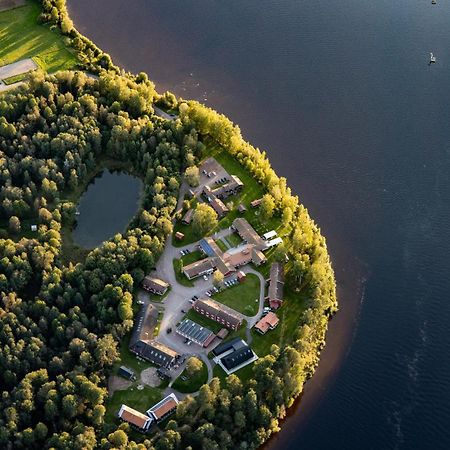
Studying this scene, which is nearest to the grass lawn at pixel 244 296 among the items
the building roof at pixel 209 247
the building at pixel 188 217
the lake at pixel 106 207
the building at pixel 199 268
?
the building at pixel 199 268

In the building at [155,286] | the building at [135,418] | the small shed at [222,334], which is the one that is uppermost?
the building at [155,286]

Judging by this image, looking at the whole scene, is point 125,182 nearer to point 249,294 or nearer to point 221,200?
point 221,200

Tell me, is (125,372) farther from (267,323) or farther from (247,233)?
(247,233)

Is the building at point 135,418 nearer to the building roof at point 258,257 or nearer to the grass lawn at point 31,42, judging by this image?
the building roof at point 258,257

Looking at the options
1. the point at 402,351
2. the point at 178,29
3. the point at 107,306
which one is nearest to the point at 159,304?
the point at 107,306

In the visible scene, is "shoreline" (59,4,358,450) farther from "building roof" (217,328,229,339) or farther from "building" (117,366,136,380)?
"building" (117,366,136,380)

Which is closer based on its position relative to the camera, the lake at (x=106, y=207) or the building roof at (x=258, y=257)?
the building roof at (x=258, y=257)

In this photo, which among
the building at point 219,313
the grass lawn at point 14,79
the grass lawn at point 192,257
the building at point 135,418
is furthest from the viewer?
the grass lawn at point 14,79
